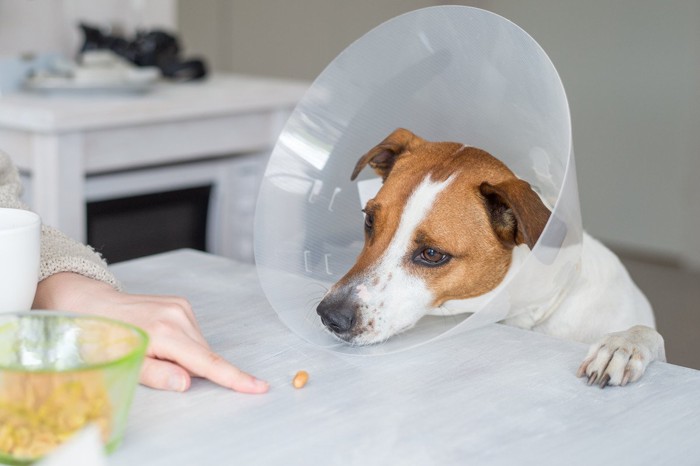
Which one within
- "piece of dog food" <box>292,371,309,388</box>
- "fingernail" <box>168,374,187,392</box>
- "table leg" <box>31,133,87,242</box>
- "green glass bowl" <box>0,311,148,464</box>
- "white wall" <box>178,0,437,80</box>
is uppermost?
"green glass bowl" <box>0,311,148,464</box>


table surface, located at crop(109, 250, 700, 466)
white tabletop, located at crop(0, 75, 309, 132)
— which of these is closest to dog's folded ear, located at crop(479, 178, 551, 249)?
table surface, located at crop(109, 250, 700, 466)

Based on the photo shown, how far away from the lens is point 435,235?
1086mm

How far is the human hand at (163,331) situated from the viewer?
2.58ft

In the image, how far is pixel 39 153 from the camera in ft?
6.79

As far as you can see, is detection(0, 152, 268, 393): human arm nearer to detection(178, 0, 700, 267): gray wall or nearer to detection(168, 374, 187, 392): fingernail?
detection(168, 374, 187, 392): fingernail

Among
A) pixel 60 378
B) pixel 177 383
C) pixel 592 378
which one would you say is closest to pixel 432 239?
pixel 592 378

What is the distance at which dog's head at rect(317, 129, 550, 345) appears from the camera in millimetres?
1058

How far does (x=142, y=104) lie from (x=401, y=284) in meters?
1.30

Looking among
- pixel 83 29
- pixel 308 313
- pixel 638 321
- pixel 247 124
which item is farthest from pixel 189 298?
pixel 83 29

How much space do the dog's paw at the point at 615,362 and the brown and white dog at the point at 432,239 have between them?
0.24 ft

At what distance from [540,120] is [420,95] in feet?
0.59

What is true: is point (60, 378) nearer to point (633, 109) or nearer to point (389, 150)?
point (389, 150)

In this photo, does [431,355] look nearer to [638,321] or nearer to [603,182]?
[638,321]

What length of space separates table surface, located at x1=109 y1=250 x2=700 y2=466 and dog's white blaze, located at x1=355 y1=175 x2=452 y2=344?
106 mm
